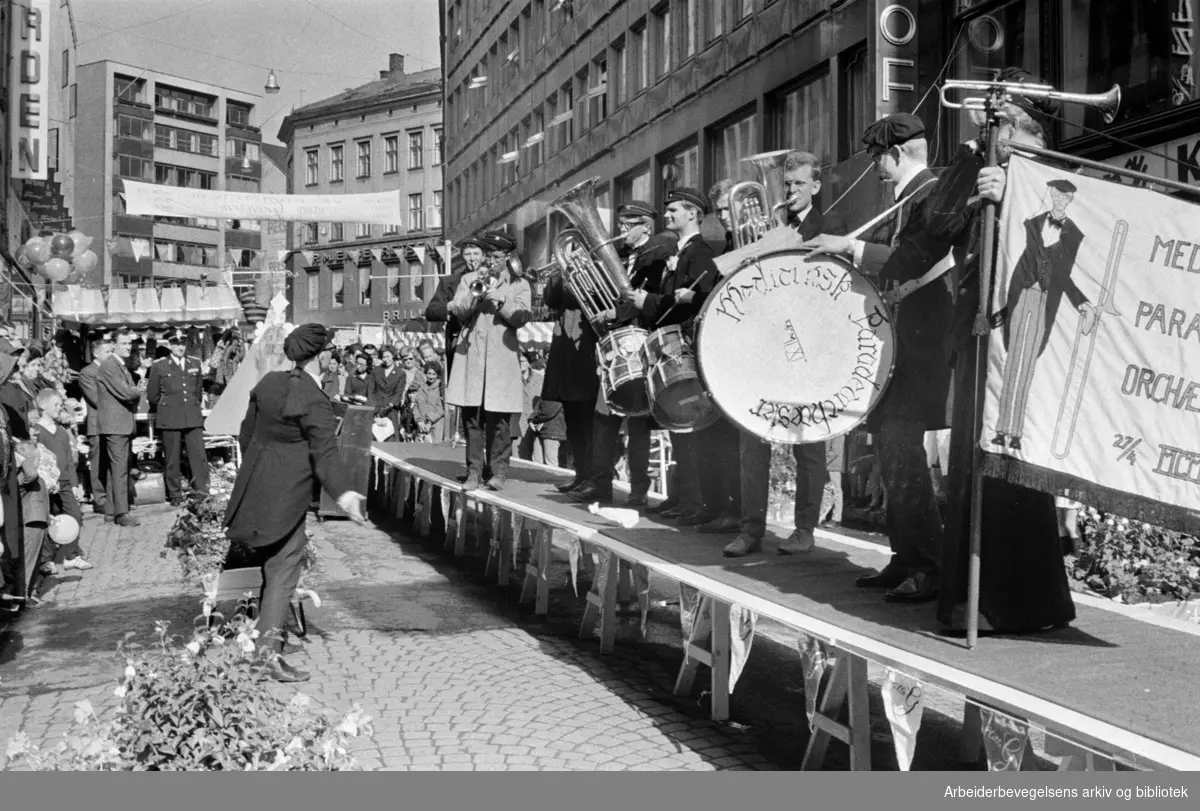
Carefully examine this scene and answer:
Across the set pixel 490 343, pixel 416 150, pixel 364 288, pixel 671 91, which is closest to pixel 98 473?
pixel 490 343

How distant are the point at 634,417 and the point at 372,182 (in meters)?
40.5

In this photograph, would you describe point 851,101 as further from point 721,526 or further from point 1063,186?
point 1063,186

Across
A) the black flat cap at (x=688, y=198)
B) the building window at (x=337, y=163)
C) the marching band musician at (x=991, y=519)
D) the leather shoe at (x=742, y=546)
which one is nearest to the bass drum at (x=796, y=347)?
the marching band musician at (x=991, y=519)

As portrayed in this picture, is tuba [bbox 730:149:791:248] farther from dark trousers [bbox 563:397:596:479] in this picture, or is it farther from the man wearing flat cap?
dark trousers [bbox 563:397:596:479]

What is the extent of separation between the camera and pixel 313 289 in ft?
226

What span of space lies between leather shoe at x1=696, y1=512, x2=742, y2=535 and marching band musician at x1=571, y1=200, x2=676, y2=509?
922 mm

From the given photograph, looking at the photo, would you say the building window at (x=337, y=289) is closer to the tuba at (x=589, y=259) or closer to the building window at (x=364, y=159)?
the building window at (x=364, y=159)

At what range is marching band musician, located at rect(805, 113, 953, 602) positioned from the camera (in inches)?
212

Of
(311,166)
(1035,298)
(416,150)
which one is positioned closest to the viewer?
(1035,298)

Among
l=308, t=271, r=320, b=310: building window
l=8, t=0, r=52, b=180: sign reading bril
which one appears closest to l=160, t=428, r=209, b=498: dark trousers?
l=8, t=0, r=52, b=180: sign reading bril

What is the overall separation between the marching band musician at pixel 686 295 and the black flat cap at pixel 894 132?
178 cm

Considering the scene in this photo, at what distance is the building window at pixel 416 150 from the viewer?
2080 inches

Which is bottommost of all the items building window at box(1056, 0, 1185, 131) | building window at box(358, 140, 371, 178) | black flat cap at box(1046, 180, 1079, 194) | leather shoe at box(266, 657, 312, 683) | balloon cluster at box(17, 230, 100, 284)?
leather shoe at box(266, 657, 312, 683)

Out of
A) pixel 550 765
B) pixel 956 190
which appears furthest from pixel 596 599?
pixel 956 190
